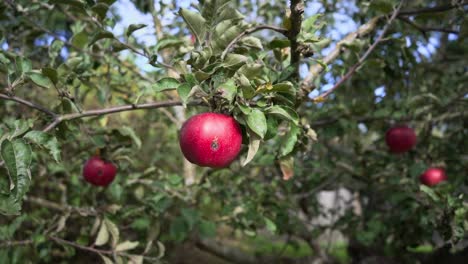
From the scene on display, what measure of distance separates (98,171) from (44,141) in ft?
2.64

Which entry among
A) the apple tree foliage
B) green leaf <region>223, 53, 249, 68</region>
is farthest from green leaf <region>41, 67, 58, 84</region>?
green leaf <region>223, 53, 249, 68</region>

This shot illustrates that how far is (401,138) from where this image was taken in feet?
8.90

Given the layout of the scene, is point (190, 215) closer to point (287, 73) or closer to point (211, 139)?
point (287, 73)

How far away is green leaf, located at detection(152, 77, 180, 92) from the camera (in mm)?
1235

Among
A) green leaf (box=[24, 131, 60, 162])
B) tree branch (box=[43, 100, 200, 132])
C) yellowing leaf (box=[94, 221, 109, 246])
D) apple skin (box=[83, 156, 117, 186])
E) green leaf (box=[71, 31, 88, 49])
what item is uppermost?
green leaf (box=[71, 31, 88, 49])

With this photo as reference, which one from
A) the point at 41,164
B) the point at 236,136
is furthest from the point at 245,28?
the point at 41,164

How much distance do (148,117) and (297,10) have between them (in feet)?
9.01

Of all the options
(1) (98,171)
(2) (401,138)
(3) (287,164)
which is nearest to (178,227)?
(1) (98,171)

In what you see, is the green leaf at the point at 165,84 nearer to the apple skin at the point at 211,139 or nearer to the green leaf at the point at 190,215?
the apple skin at the point at 211,139

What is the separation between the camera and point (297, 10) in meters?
1.35

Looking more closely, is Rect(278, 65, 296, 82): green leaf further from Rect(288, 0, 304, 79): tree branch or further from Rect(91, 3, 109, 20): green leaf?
Rect(91, 3, 109, 20): green leaf

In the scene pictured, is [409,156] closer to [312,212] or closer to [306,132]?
[312,212]

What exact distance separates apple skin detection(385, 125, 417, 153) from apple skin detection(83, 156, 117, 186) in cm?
173

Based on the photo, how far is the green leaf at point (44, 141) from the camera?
1353 mm
